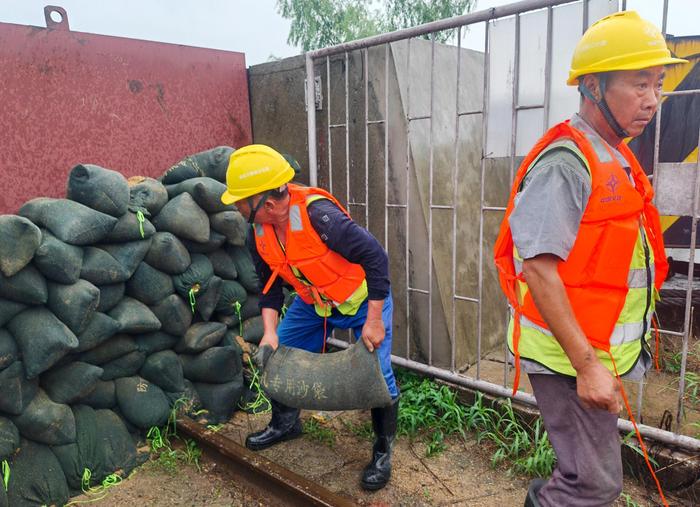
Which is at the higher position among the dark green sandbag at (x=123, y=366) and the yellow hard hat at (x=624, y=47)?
the yellow hard hat at (x=624, y=47)

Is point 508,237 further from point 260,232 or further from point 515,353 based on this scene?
point 260,232

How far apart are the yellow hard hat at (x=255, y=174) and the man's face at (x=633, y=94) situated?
1386mm

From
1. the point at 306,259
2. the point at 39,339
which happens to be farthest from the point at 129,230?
the point at 306,259

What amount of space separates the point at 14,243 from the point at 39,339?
1.53ft

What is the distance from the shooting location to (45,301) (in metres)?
2.69

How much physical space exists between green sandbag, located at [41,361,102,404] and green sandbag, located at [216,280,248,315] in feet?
2.99

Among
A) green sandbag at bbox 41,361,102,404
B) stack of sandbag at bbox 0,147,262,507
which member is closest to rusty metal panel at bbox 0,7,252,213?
stack of sandbag at bbox 0,147,262,507

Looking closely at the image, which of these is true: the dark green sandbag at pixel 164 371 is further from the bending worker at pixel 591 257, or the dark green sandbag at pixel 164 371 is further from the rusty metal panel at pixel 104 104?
the bending worker at pixel 591 257

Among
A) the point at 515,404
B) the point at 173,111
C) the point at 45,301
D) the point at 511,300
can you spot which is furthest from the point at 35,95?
the point at 515,404

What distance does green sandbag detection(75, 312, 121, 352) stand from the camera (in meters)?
2.82

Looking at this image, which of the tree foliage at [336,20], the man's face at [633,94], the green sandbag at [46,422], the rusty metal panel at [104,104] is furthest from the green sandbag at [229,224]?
the tree foliage at [336,20]

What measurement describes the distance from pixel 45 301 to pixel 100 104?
1649mm

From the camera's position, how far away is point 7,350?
2549mm

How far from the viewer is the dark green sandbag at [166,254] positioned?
3152mm
